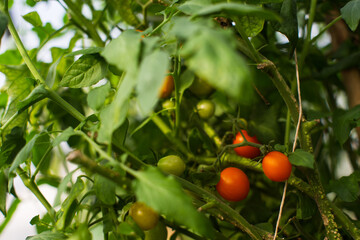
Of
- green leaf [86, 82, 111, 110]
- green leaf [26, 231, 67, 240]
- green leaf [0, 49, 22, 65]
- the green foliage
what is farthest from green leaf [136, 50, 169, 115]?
green leaf [0, 49, 22, 65]

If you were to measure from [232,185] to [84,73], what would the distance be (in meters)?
0.25

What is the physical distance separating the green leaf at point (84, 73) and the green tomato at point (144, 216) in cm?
17

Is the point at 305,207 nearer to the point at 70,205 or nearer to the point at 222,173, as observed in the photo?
the point at 222,173

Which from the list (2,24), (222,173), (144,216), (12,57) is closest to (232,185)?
(222,173)

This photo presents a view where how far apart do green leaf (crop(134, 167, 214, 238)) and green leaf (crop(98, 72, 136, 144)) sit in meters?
0.05

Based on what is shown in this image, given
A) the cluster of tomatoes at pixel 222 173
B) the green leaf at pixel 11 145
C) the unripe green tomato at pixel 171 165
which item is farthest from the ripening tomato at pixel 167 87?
the green leaf at pixel 11 145

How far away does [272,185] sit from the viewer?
26.9 inches

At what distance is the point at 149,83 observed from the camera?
24cm

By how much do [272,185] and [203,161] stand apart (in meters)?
0.17

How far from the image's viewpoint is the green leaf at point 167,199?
0.27 metres

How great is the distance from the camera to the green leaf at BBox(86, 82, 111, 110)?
1.20 ft

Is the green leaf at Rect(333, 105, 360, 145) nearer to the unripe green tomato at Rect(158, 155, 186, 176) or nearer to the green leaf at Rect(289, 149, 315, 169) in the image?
the green leaf at Rect(289, 149, 315, 169)

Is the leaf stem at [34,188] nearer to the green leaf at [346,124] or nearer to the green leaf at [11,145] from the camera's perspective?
the green leaf at [11,145]

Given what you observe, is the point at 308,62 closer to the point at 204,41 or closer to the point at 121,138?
the point at 121,138
